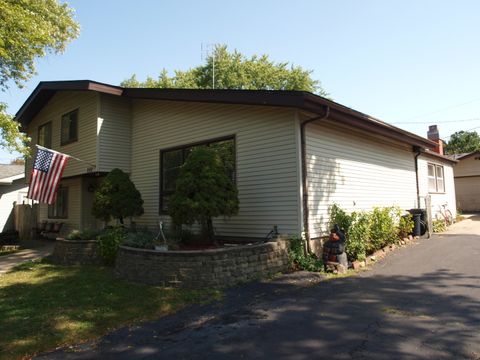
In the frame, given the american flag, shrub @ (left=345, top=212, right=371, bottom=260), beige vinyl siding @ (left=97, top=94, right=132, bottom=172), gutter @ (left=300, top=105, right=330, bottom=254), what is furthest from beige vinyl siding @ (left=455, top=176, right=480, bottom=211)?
the american flag

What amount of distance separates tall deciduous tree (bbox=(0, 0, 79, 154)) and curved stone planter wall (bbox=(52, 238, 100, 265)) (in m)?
5.09

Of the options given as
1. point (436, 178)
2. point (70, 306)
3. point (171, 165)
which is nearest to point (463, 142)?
point (436, 178)

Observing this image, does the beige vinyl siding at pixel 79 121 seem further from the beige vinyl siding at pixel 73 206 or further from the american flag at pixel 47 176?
the american flag at pixel 47 176

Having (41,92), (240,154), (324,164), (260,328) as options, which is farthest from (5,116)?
(260,328)

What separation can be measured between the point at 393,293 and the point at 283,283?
Answer: 196 centimetres

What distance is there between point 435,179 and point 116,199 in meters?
14.1

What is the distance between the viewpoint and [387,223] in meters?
10.1

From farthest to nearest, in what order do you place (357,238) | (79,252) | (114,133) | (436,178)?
(436,178) → (114,133) → (79,252) → (357,238)

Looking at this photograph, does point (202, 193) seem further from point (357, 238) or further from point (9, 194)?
point (9, 194)

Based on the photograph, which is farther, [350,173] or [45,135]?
[45,135]

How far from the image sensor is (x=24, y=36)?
1291cm

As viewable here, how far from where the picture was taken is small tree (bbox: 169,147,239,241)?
8.40 meters

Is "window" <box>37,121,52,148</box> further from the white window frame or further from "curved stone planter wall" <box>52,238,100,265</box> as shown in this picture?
the white window frame

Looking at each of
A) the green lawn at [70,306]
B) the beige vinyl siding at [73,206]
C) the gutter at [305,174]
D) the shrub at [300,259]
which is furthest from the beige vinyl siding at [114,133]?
the shrub at [300,259]
